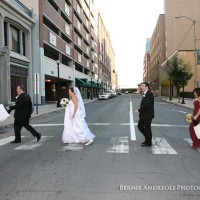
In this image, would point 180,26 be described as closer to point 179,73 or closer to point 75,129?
point 179,73

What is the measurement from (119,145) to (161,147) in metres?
1.16

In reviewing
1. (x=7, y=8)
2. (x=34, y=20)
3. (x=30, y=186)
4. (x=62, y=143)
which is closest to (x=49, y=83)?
(x=34, y=20)

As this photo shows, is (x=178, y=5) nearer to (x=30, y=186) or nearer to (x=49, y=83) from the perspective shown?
(x=49, y=83)

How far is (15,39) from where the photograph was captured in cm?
2933

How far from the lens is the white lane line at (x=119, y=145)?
26.6 ft

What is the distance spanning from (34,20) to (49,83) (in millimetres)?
17378

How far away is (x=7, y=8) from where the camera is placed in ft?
86.0

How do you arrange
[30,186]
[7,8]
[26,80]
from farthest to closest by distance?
[26,80]
[7,8]
[30,186]

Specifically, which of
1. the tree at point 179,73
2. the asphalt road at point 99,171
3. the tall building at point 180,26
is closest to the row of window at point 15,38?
the tree at point 179,73

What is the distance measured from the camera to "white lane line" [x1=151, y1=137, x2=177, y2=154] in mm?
7941

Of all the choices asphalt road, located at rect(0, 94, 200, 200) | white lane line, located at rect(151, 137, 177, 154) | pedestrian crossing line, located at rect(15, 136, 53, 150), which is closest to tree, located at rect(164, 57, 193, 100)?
white lane line, located at rect(151, 137, 177, 154)

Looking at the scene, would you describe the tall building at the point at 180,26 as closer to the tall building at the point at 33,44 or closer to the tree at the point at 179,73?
the tall building at the point at 33,44

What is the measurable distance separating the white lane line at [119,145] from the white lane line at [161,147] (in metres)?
0.74

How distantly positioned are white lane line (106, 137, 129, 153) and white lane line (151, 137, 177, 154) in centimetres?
74
